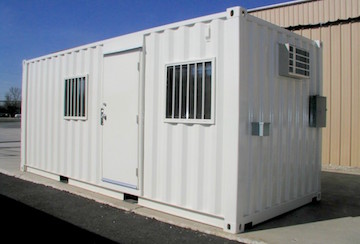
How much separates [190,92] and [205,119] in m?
0.47

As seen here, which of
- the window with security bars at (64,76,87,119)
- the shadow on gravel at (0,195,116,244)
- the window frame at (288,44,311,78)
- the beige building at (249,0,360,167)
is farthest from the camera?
the beige building at (249,0,360,167)

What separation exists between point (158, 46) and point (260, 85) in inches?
65.8

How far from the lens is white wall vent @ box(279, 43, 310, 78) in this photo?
5.04 meters

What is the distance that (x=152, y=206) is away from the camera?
547 cm

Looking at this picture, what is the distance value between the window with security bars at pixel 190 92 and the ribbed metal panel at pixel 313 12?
6667 mm

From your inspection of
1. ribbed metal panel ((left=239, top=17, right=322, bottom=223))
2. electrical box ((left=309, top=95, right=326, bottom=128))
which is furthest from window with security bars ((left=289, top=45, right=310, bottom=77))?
electrical box ((left=309, top=95, right=326, bottom=128))

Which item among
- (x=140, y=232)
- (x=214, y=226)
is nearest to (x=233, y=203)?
(x=214, y=226)

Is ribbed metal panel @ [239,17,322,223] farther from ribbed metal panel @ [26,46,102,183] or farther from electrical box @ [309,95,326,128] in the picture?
ribbed metal panel @ [26,46,102,183]

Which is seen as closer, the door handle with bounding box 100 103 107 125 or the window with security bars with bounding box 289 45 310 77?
the window with security bars with bounding box 289 45 310 77

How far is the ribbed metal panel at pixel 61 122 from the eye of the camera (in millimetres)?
6645

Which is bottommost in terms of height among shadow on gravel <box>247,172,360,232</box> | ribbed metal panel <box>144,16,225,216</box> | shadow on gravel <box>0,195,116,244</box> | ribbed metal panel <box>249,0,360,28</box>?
shadow on gravel <box>0,195,116,244</box>

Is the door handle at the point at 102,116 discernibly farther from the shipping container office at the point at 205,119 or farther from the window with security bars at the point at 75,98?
the window with security bars at the point at 75,98

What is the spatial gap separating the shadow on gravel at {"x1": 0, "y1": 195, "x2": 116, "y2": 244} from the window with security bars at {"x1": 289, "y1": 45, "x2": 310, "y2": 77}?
11.3ft

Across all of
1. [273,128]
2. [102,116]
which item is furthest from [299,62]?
[102,116]
